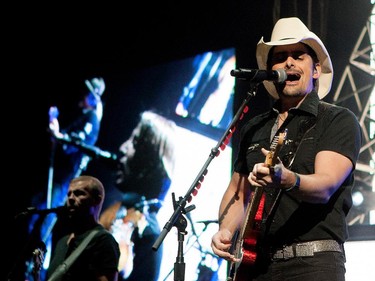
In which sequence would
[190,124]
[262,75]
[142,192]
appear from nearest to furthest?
1. [262,75]
2. [190,124]
3. [142,192]

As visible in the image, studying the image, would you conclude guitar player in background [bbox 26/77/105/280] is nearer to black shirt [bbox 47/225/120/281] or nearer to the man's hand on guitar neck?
black shirt [bbox 47/225/120/281]

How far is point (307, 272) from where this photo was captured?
2547 mm

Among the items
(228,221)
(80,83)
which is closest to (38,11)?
(80,83)

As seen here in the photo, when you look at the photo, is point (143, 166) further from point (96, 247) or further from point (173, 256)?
point (96, 247)

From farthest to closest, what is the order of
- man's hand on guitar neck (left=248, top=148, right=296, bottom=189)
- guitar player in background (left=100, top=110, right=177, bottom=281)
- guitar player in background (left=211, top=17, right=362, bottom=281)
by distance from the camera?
guitar player in background (left=100, top=110, right=177, bottom=281) → guitar player in background (left=211, top=17, right=362, bottom=281) → man's hand on guitar neck (left=248, top=148, right=296, bottom=189)

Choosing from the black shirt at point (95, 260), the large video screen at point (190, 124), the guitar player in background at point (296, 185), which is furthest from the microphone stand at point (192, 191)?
the large video screen at point (190, 124)

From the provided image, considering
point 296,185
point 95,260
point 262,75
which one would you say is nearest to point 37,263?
point 95,260

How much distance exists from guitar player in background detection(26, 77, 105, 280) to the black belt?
4718 millimetres

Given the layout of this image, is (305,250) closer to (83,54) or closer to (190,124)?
(190,124)

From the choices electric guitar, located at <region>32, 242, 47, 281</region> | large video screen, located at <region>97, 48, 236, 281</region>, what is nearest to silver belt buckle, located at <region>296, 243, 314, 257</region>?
large video screen, located at <region>97, 48, 236, 281</region>

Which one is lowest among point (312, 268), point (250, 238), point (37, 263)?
point (312, 268)

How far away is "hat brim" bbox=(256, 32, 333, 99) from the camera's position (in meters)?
3.06

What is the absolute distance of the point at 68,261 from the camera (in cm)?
478

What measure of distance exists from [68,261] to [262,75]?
253 cm
